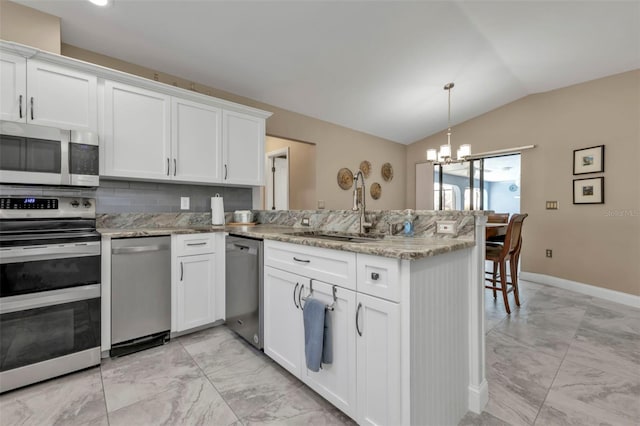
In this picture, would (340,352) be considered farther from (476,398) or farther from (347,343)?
(476,398)

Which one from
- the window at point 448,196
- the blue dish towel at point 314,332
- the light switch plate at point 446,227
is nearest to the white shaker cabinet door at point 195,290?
the blue dish towel at point 314,332

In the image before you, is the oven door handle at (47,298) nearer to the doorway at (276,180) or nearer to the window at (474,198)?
the doorway at (276,180)

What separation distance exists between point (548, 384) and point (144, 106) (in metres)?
3.55

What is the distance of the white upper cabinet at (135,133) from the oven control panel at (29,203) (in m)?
0.37

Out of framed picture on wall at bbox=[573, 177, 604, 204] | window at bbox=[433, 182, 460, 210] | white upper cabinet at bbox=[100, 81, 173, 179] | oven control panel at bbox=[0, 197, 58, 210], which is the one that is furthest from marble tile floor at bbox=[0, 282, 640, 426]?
window at bbox=[433, 182, 460, 210]

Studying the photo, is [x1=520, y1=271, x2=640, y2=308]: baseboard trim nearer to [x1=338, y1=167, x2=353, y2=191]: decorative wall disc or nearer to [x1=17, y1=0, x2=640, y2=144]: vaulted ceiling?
[x1=17, y1=0, x2=640, y2=144]: vaulted ceiling

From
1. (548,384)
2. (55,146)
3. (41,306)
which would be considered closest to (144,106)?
(55,146)

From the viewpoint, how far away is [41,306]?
1719 mm

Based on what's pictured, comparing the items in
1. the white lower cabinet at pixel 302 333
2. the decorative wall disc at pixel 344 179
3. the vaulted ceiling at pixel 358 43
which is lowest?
the white lower cabinet at pixel 302 333

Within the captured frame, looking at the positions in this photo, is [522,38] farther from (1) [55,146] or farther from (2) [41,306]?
(2) [41,306]

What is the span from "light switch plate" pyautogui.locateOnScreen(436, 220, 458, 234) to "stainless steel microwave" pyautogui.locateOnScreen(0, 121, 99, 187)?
7.71 feet

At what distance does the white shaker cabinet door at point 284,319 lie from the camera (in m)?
1.66

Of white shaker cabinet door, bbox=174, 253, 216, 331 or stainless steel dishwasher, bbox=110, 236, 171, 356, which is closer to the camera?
stainless steel dishwasher, bbox=110, 236, 171, 356

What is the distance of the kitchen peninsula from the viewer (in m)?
1.14
